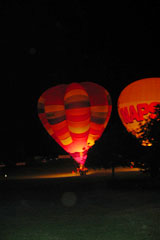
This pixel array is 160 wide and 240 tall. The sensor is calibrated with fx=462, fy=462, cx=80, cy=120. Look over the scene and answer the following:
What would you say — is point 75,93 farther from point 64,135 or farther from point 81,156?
point 81,156

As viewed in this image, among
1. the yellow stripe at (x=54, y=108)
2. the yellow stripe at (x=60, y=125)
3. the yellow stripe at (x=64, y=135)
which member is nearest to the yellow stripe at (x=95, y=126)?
the yellow stripe at (x=64, y=135)

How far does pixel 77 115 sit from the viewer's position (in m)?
29.2

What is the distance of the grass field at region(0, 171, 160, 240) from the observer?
8.59m

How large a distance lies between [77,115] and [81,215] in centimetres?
1856

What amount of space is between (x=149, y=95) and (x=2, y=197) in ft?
→ 46.2

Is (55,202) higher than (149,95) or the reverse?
Answer: the reverse

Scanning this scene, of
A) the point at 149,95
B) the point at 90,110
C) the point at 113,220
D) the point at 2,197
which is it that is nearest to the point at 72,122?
the point at 90,110

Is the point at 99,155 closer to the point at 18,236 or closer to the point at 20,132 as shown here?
the point at 18,236

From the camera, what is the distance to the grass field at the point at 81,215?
338 inches

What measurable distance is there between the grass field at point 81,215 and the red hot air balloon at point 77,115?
1291 cm

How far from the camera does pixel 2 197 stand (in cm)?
1541

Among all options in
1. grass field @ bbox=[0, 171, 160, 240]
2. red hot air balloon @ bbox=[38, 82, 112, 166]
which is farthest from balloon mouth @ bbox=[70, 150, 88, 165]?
grass field @ bbox=[0, 171, 160, 240]

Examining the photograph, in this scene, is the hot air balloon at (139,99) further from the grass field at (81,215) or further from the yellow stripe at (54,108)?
the grass field at (81,215)

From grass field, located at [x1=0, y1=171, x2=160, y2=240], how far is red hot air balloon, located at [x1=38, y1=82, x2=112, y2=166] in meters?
12.9
